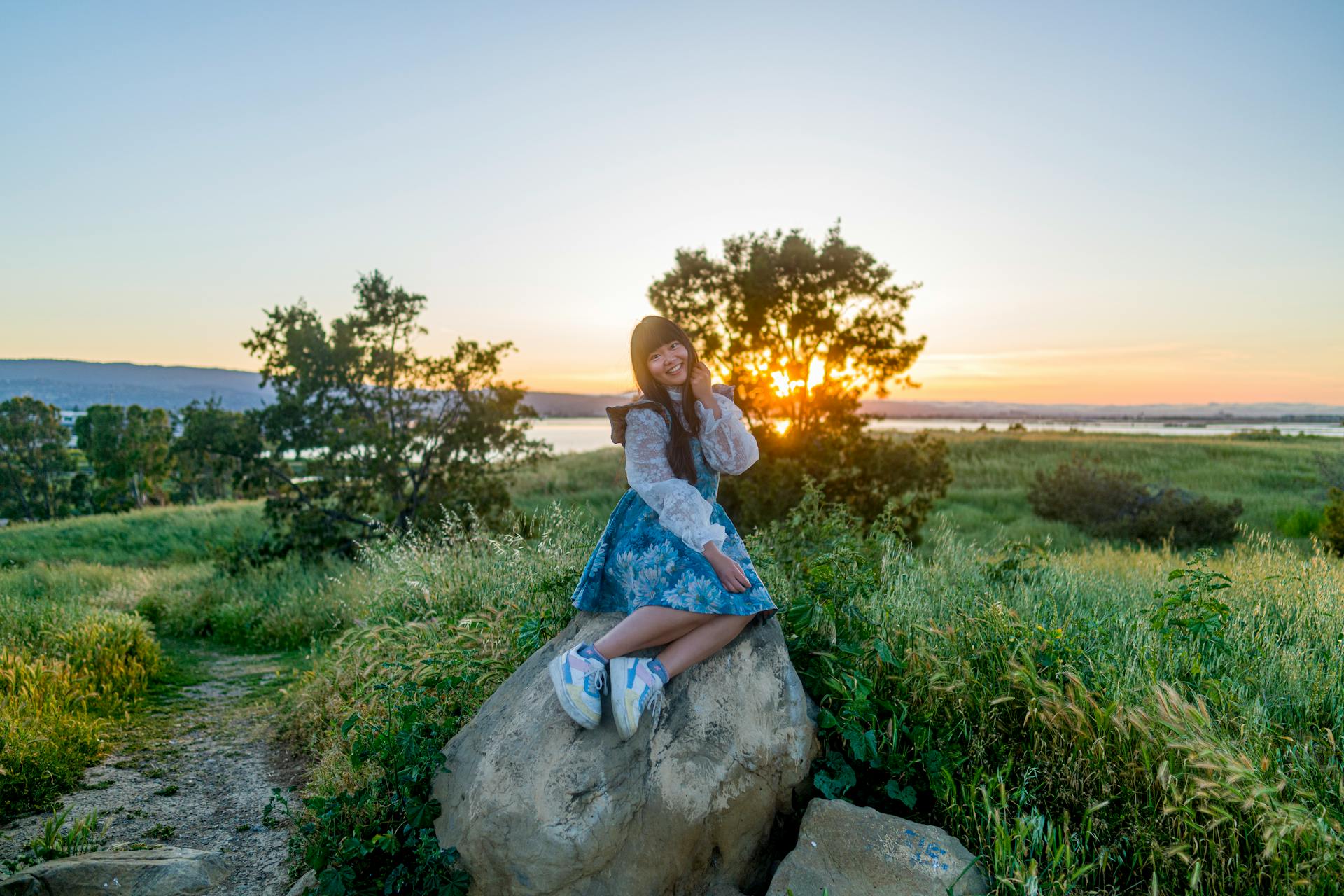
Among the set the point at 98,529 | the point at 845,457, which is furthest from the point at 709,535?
the point at 98,529

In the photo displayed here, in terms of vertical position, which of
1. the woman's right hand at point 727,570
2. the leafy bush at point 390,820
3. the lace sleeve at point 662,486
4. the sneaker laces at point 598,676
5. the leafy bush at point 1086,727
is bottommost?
the leafy bush at point 390,820

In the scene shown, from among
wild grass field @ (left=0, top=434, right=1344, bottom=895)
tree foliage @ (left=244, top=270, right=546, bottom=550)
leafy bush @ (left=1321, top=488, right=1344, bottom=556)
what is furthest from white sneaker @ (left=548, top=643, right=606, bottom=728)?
leafy bush @ (left=1321, top=488, right=1344, bottom=556)

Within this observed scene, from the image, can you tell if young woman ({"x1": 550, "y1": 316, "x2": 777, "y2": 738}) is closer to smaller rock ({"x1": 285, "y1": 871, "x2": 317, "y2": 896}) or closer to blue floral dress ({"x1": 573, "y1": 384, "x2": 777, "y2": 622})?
blue floral dress ({"x1": 573, "y1": 384, "x2": 777, "y2": 622})

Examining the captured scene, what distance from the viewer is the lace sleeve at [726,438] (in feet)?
13.8

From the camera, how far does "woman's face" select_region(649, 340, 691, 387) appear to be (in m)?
4.19

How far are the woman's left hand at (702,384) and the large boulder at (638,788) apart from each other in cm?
135

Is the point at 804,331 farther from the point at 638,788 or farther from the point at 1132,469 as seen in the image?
the point at 1132,469

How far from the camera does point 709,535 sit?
3871 mm

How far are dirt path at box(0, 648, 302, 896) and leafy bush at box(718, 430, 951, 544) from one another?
27.9 feet

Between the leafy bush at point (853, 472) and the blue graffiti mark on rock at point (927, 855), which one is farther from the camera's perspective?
the leafy bush at point (853, 472)

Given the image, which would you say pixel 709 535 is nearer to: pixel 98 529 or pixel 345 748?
pixel 345 748

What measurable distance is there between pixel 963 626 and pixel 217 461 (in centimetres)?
1235

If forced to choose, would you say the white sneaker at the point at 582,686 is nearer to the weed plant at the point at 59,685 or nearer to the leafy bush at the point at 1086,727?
the leafy bush at the point at 1086,727

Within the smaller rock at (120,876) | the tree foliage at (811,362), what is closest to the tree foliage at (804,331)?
the tree foliage at (811,362)
